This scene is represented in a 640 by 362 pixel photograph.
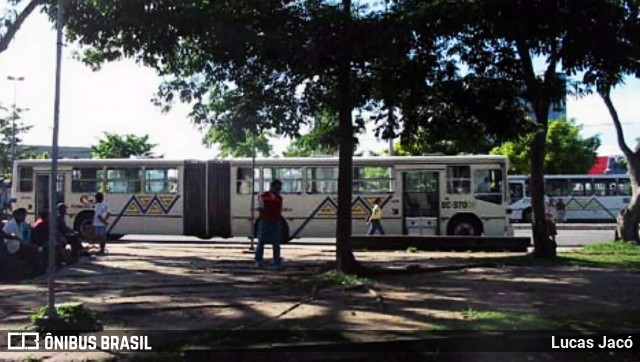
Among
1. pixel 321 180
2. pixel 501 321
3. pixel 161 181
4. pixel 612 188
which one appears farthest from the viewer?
pixel 612 188

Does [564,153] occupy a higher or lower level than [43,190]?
higher

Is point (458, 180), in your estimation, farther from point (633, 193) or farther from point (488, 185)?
point (633, 193)

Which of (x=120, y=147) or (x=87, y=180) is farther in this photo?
(x=120, y=147)

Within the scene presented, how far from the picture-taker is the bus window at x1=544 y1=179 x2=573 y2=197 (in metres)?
43.2

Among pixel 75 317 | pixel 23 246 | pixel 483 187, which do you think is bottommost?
pixel 75 317

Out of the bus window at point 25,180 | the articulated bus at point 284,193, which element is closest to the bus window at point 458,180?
the articulated bus at point 284,193

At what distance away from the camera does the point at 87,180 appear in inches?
1017

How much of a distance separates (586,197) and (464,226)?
22531 millimetres

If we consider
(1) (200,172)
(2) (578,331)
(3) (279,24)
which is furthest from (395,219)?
(2) (578,331)

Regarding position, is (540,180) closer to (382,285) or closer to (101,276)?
(382,285)

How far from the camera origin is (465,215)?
76.7ft

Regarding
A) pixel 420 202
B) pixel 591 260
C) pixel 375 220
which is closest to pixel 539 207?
pixel 591 260

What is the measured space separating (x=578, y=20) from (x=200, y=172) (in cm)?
1624

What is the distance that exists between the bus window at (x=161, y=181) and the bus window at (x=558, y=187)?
25.6m
